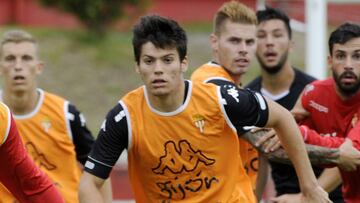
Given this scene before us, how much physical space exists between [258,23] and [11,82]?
2084mm

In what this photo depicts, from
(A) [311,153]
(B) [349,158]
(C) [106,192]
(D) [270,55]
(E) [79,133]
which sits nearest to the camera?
(B) [349,158]

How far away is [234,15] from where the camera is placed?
7535 mm

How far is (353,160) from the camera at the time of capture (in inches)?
257

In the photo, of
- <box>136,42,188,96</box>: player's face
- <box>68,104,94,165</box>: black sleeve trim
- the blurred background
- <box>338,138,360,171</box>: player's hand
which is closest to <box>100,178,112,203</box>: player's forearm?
<box>68,104,94,165</box>: black sleeve trim

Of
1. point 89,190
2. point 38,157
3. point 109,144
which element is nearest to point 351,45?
point 109,144

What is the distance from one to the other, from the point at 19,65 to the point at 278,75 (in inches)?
81.0

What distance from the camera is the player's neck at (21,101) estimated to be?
25.5 feet

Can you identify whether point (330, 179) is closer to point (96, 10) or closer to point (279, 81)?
point (279, 81)

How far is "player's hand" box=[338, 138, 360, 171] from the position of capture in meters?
6.53

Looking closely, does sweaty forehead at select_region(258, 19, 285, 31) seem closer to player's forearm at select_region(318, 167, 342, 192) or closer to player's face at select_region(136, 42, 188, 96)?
player's forearm at select_region(318, 167, 342, 192)

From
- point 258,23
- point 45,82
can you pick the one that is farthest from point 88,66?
point 258,23

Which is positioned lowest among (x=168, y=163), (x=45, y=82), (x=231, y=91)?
(x=45, y=82)

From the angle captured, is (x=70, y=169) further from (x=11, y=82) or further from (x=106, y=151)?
(x=106, y=151)

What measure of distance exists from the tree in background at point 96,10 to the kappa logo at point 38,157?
11.7m
